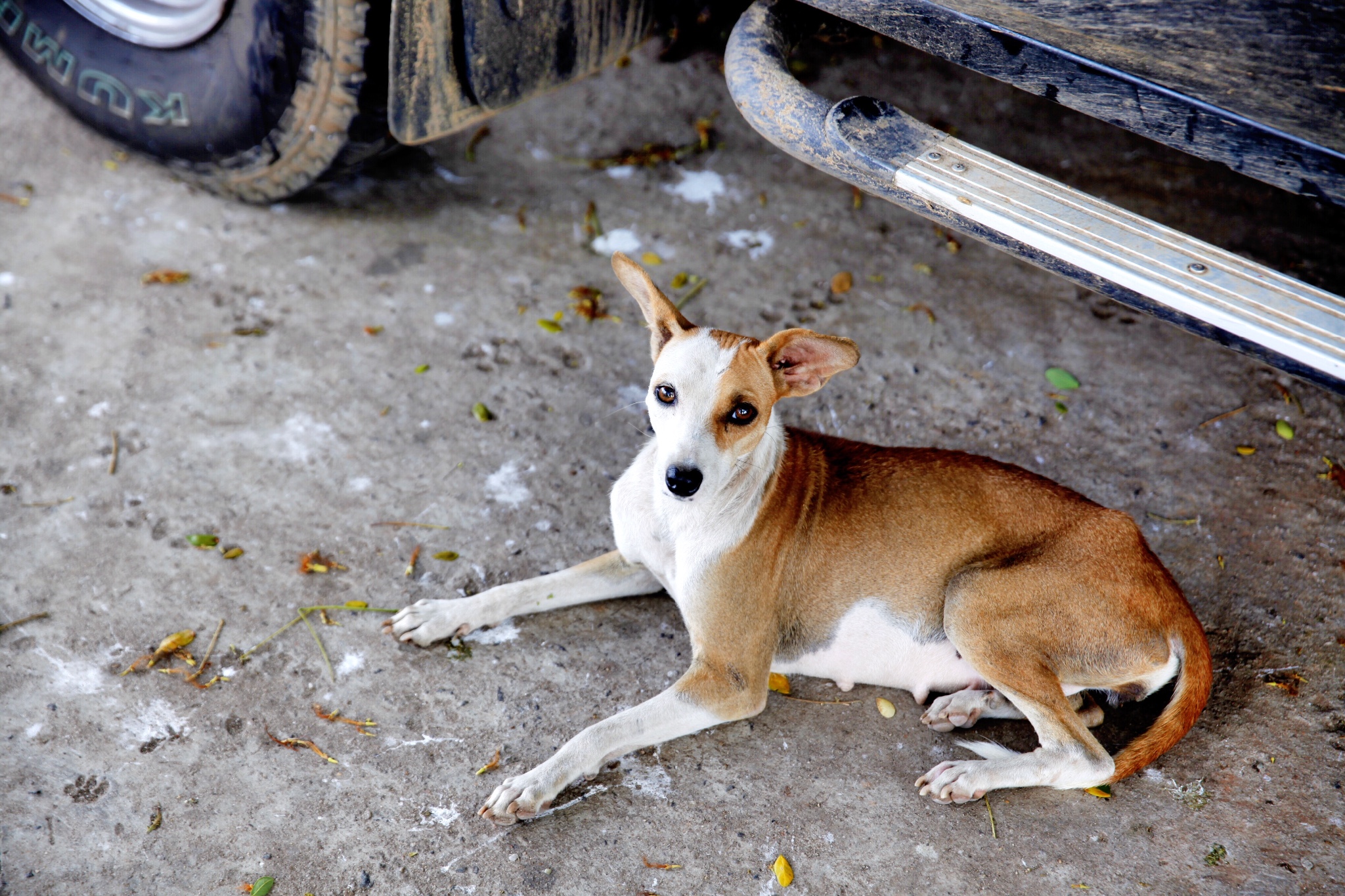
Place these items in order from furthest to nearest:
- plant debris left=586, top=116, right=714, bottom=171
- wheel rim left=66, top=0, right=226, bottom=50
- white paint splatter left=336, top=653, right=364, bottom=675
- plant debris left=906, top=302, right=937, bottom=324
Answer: plant debris left=586, top=116, right=714, bottom=171 < plant debris left=906, top=302, right=937, bottom=324 < wheel rim left=66, top=0, right=226, bottom=50 < white paint splatter left=336, top=653, right=364, bottom=675

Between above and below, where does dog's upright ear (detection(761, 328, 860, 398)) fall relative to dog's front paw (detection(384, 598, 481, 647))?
above

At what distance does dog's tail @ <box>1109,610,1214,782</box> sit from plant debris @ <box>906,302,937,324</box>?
84.8 inches

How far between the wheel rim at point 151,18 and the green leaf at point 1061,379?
4355mm

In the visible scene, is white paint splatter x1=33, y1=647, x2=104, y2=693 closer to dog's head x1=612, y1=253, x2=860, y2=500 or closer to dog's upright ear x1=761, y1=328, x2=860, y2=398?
dog's head x1=612, y1=253, x2=860, y2=500

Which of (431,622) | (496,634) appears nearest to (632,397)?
(496,634)

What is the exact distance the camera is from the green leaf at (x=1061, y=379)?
4.48 metres

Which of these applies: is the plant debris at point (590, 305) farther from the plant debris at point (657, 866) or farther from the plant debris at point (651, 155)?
the plant debris at point (657, 866)

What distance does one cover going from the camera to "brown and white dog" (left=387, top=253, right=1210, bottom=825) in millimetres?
2916

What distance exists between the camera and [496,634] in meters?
3.40

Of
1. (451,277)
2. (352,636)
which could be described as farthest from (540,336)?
(352,636)

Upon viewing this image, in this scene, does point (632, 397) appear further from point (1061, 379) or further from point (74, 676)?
point (74, 676)

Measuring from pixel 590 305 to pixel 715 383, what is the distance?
1.98m

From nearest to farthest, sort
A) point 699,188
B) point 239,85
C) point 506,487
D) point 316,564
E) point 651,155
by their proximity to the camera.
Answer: point 316,564
point 506,487
point 239,85
point 699,188
point 651,155

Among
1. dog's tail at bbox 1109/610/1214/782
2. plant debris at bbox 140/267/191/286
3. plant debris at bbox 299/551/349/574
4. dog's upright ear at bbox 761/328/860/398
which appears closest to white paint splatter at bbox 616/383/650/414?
dog's upright ear at bbox 761/328/860/398
